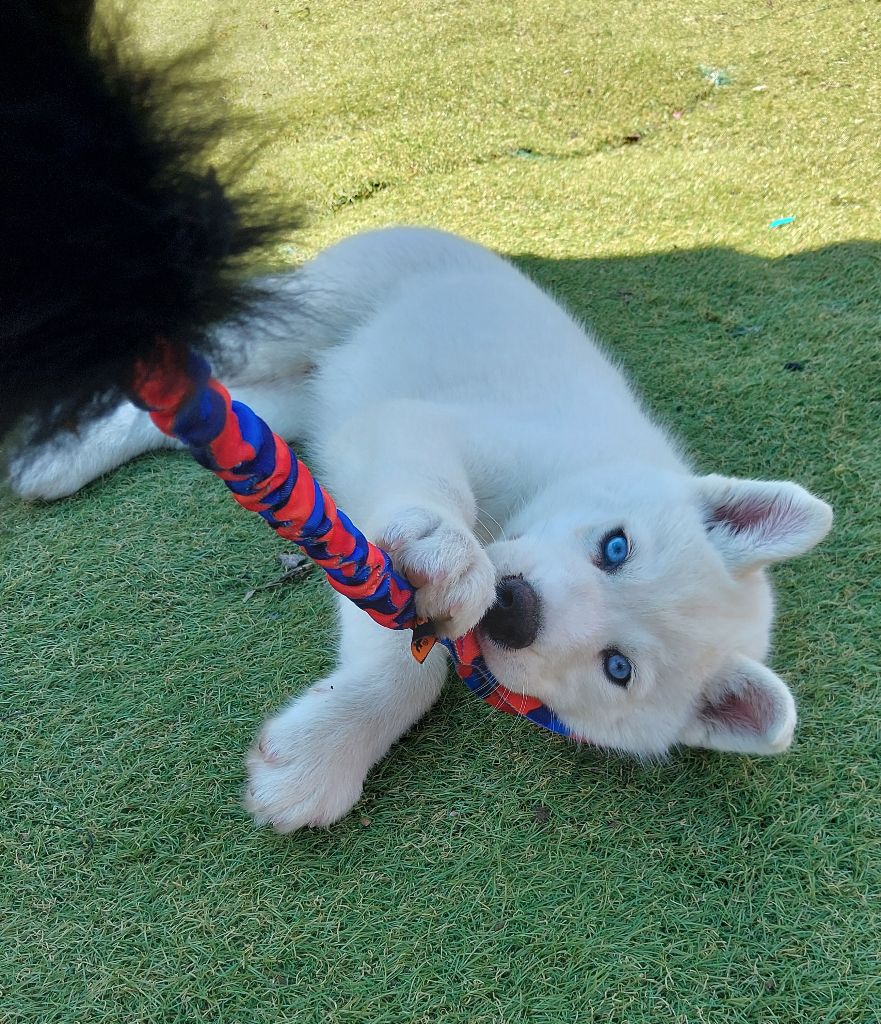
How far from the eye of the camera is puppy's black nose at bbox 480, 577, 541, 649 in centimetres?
162

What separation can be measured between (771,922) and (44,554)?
2.03m

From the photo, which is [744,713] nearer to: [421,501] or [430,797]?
[430,797]

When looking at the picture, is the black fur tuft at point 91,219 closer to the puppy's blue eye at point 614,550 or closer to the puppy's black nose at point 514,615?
the puppy's black nose at point 514,615

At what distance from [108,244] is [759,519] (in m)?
1.51

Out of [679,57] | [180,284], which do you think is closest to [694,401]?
[180,284]

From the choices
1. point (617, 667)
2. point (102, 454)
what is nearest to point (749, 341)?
point (617, 667)

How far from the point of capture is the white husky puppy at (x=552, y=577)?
5.34 ft

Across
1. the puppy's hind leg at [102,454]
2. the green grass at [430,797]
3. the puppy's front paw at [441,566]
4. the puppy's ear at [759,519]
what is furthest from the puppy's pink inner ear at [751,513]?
the puppy's hind leg at [102,454]

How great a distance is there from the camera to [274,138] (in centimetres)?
86

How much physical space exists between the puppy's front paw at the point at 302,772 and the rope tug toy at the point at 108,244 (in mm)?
1046

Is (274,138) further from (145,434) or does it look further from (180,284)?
(145,434)

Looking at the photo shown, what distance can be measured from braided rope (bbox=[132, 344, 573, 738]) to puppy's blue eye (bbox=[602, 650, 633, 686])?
573 mm

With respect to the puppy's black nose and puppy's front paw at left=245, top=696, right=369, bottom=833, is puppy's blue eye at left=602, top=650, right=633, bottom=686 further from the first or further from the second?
puppy's front paw at left=245, top=696, right=369, bottom=833

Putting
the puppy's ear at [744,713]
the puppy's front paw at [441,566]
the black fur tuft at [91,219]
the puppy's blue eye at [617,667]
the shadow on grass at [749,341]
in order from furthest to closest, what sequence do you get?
the shadow on grass at [749,341]
the puppy's blue eye at [617,667]
the puppy's ear at [744,713]
the puppy's front paw at [441,566]
the black fur tuft at [91,219]
